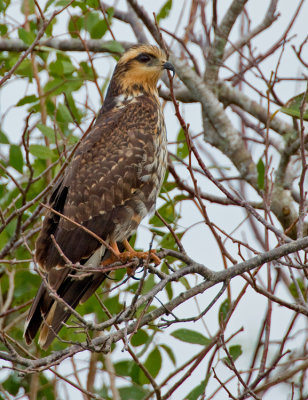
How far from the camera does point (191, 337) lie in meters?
4.17

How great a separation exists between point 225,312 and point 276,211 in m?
0.86

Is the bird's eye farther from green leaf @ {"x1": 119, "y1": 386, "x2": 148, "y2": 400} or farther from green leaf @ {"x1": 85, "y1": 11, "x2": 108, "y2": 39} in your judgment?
green leaf @ {"x1": 119, "y1": 386, "x2": 148, "y2": 400}

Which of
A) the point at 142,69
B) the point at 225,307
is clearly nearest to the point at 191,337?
the point at 225,307

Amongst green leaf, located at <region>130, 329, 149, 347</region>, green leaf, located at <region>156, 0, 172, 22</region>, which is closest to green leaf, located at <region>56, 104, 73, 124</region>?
green leaf, located at <region>156, 0, 172, 22</region>

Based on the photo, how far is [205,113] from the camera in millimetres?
5086

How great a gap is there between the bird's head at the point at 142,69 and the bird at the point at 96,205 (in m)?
0.50

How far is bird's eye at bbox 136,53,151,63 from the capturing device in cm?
493

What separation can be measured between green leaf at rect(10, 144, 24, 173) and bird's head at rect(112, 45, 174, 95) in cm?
89

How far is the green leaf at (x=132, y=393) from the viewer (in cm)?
465

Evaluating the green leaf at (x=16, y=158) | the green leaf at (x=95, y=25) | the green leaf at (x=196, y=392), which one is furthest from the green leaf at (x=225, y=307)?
the green leaf at (x=95, y=25)

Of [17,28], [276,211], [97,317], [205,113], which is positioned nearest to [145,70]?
[205,113]

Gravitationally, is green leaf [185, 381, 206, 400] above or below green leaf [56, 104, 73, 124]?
below

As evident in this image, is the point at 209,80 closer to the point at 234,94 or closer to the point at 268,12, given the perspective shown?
the point at 234,94

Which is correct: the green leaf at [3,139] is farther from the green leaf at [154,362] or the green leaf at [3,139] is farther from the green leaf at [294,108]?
the green leaf at [294,108]
